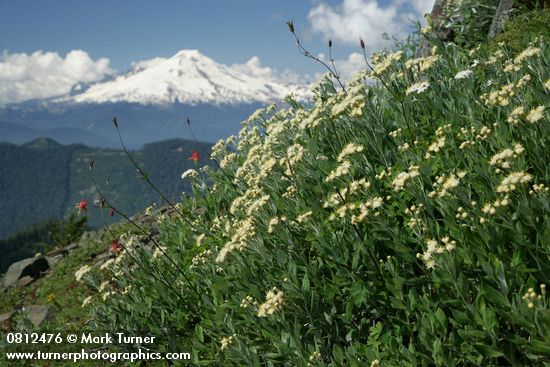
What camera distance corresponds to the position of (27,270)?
17.8m

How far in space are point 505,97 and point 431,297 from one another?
2321 mm

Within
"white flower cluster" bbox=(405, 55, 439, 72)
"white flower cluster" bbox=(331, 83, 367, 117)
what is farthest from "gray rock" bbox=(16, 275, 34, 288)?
"white flower cluster" bbox=(405, 55, 439, 72)

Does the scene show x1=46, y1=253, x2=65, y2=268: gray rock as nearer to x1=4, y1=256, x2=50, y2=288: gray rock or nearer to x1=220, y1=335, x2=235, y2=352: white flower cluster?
x1=4, y1=256, x2=50, y2=288: gray rock

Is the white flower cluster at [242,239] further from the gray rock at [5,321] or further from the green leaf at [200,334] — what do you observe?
the gray rock at [5,321]

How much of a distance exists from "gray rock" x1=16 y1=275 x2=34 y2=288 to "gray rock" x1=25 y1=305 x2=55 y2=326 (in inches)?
208

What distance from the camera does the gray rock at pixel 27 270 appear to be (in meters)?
17.8

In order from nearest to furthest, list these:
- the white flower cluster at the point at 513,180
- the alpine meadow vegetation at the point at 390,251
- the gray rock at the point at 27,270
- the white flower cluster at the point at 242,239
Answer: the white flower cluster at the point at 513,180, the alpine meadow vegetation at the point at 390,251, the white flower cluster at the point at 242,239, the gray rock at the point at 27,270

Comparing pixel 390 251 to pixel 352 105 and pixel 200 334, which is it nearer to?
pixel 352 105

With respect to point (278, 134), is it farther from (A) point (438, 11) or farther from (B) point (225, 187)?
(A) point (438, 11)

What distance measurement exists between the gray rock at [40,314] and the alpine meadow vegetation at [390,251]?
407cm

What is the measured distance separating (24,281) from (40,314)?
6437mm

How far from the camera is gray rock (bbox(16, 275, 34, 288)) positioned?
16922mm

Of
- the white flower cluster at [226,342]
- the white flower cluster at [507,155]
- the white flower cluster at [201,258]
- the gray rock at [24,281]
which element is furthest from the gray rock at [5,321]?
the white flower cluster at [507,155]

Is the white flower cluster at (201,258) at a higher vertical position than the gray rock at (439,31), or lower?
lower
